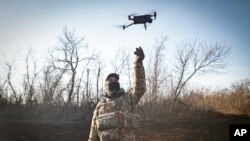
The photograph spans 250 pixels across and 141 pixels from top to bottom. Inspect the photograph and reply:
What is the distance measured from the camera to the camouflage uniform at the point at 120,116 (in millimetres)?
4727

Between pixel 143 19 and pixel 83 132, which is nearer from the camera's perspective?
pixel 143 19

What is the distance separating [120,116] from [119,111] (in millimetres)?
94

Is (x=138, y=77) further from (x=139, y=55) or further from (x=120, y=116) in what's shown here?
(x=120, y=116)

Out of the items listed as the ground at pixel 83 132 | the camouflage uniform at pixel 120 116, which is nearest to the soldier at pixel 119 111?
the camouflage uniform at pixel 120 116

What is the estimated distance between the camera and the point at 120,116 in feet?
16.0

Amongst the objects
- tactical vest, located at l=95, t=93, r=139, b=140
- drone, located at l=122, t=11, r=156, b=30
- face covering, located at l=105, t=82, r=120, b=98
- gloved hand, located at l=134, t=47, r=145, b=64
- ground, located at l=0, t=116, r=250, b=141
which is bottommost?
ground, located at l=0, t=116, r=250, b=141

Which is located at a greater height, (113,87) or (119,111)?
(113,87)

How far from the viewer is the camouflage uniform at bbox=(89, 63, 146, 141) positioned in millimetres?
4727

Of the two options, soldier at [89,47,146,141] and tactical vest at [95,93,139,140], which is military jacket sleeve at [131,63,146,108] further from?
tactical vest at [95,93,139,140]

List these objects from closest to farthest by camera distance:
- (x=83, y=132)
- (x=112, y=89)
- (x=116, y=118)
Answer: (x=116, y=118)
(x=112, y=89)
(x=83, y=132)

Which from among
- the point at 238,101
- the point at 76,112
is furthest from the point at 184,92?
the point at 76,112

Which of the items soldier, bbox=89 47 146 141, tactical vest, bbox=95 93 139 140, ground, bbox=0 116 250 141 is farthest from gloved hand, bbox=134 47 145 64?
ground, bbox=0 116 250 141

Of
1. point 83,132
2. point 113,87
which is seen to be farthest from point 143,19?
point 83,132

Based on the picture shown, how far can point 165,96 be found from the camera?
2383cm
